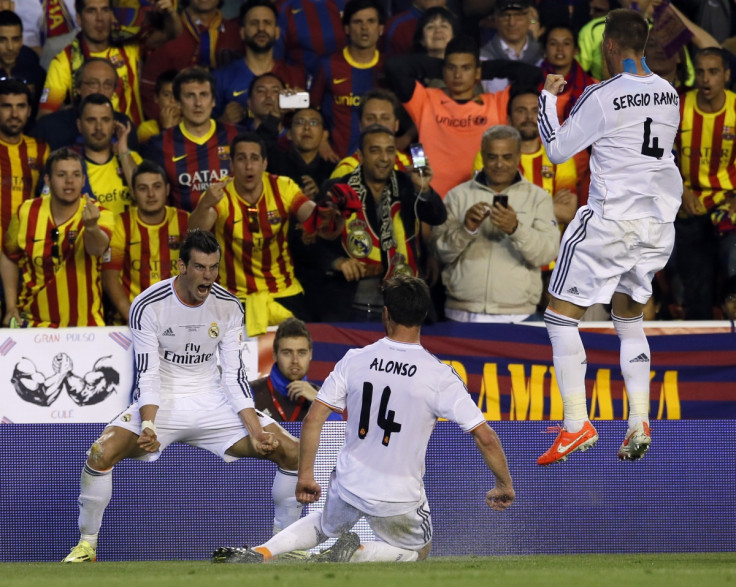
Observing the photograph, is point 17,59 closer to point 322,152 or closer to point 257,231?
point 322,152

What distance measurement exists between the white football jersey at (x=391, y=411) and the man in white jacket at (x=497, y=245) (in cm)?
331

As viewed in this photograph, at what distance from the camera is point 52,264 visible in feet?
34.3

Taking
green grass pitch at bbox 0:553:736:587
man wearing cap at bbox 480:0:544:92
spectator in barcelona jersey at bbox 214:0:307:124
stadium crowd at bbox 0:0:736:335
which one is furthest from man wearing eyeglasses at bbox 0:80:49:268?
green grass pitch at bbox 0:553:736:587

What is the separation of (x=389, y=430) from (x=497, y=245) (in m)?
3.75

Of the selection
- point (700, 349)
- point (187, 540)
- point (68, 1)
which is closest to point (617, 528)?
point (700, 349)

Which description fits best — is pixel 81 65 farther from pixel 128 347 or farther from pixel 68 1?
pixel 128 347

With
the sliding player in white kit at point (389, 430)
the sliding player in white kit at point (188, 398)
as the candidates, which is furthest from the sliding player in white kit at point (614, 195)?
the sliding player in white kit at point (188, 398)

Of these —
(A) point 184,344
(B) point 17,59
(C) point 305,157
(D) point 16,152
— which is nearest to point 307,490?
(A) point 184,344

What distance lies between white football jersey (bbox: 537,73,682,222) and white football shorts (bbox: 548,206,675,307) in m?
0.06

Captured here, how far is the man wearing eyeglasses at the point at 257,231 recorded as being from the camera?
10492mm

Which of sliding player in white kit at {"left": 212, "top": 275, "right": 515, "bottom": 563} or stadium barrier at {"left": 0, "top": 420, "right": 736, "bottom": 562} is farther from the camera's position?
stadium barrier at {"left": 0, "top": 420, "right": 736, "bottom": 562}

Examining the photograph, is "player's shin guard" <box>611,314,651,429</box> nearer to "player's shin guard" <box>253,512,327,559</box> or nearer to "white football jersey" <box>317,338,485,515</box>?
"white football jersey" <box>317,338,485,515</box>

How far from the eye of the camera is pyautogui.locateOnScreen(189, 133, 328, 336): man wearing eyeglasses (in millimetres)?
10492

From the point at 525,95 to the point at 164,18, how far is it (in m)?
3.41
